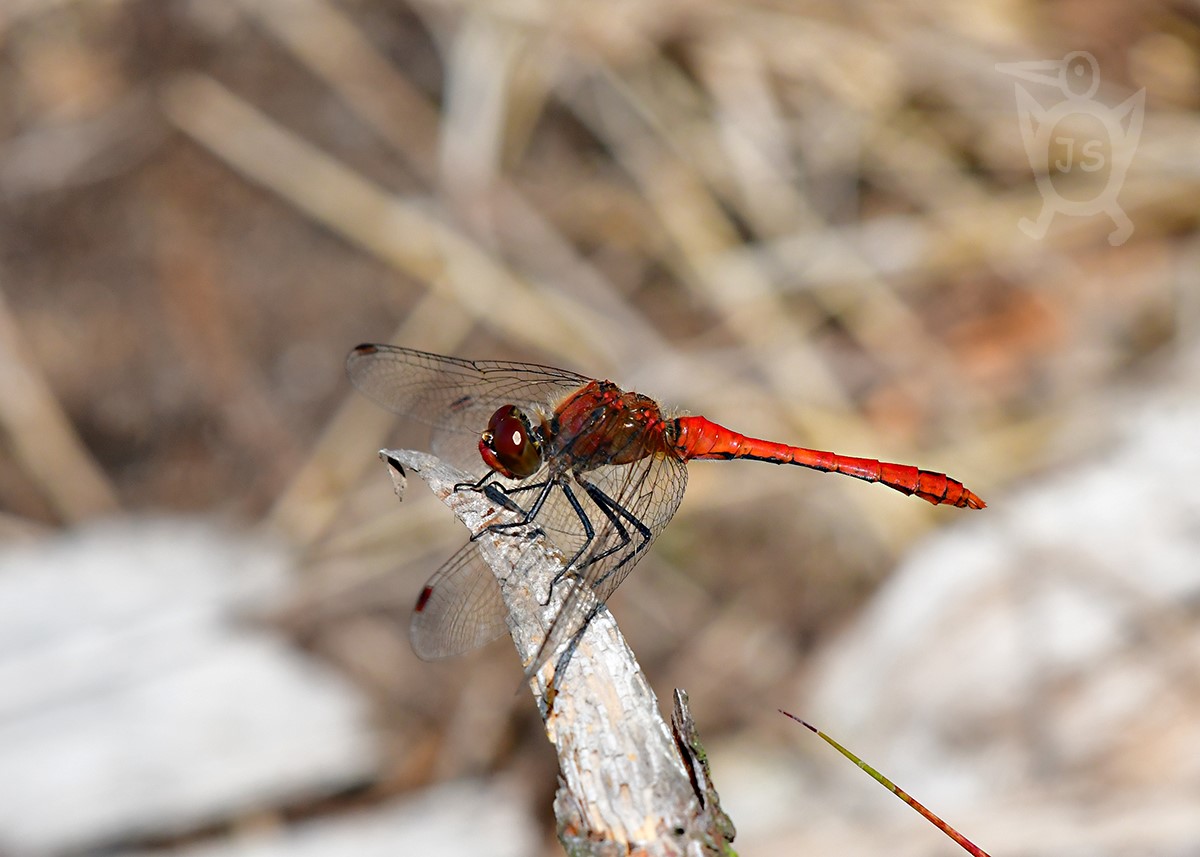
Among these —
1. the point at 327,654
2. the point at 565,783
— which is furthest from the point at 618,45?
the point at 565,783

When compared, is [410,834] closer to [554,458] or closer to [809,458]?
[554,458]

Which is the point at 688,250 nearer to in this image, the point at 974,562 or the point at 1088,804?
the point at 974,562

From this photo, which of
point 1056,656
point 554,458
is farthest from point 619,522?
point 1056,656

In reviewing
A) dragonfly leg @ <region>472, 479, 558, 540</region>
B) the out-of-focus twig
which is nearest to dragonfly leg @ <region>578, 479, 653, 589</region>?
dragonfly leg @ <region>472, 479, 558, 540</region>

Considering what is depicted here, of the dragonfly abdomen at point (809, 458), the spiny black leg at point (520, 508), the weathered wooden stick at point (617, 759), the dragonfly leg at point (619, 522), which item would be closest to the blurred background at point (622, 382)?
the dragonfly abdomen at point (809, 458)

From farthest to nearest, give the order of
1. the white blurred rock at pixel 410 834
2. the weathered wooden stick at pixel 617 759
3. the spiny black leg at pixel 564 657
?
1. the white blurred rock at pixel 410 834
2. the spiny black leg at pixel 564 657
3. the weathered wooden stick at pixel 617 759

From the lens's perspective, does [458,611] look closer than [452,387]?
Yes

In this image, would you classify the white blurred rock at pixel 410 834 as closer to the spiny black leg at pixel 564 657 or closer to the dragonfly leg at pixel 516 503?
the dragonfly leg at pixel 516 503
